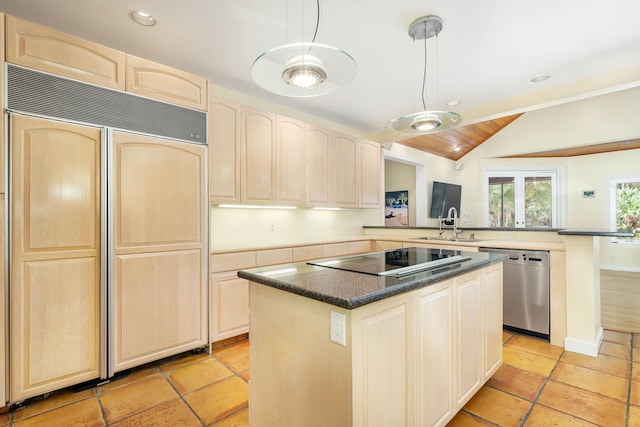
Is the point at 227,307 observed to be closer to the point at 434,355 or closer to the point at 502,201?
the point at 434,355

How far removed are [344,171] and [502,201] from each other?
16.5 ft

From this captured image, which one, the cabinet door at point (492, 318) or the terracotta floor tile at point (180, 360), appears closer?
the cabinet door at point (492, 318)

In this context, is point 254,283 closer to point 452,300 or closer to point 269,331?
point 269,331

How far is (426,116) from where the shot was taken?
214 centimetres

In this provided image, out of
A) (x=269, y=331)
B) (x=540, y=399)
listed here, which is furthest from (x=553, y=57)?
(x=269, y=331)

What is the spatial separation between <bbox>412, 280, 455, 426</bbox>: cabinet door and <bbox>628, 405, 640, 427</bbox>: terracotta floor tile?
107cm

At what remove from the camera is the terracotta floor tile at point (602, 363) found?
2.32 meters

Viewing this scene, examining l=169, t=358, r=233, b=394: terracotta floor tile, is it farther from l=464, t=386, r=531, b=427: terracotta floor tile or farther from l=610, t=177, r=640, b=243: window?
l=610, t=177, r=640, b=243: window

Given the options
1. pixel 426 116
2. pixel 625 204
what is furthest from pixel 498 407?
pixel 625 204

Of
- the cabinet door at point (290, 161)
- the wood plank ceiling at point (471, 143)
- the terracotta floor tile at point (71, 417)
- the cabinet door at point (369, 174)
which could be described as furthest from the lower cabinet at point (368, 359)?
the wood plank ceiling at point (471, 143)

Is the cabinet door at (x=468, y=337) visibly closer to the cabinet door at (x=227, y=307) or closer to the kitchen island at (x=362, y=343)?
the kitchen island at (x=362, y=343)

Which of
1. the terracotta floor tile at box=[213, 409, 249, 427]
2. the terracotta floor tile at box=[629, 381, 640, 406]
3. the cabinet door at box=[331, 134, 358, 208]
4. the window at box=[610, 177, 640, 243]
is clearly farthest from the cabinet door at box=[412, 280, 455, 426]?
the window at box=[610, 177, 640, 243]

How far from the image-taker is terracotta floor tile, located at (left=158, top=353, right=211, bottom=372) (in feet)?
8.09

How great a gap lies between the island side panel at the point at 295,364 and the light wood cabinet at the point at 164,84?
1.78 metres
